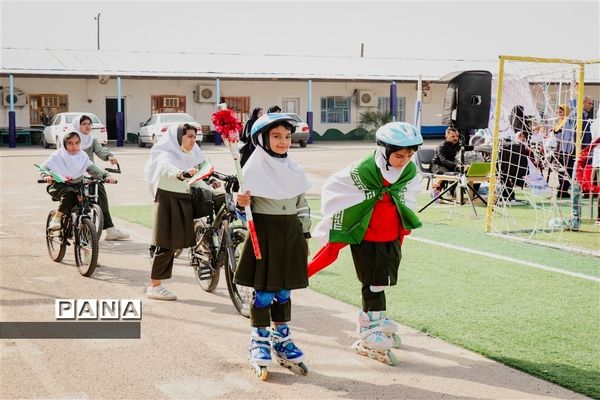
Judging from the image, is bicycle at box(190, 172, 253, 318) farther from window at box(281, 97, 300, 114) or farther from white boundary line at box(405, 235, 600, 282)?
window at box(281, 97, 300, 114)

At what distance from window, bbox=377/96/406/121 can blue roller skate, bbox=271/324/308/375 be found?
3631 cm

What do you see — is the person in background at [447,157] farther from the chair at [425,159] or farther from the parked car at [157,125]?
the parked car at [157,125]

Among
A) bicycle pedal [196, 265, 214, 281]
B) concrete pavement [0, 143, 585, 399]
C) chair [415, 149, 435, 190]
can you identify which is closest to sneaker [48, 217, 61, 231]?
concrete pavement [0, 143, 585, 399]

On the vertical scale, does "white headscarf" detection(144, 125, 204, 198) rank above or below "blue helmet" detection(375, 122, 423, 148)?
below

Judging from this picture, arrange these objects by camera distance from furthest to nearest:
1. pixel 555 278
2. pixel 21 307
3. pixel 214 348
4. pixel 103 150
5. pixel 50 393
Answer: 1. pixel 103 150
2. pixel 555 278
3. pixel 21 307
4. pixel 214 348
5. pixel 50 393

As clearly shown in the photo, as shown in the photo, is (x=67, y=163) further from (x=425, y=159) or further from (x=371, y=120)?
(x=371, y=120)

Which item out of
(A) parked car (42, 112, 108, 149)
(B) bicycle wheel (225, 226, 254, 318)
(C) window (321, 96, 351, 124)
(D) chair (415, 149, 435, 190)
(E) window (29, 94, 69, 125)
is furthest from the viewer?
(C) window (321, 96, 351, 124)

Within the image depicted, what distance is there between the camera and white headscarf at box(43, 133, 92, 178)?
908 centimetres

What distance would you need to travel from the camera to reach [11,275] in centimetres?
831

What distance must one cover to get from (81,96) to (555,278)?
3101cm

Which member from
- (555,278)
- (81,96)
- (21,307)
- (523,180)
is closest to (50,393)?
(21,307)

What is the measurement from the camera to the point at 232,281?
21.9ft

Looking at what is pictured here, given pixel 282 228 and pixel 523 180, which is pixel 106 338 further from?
pixel 523 180

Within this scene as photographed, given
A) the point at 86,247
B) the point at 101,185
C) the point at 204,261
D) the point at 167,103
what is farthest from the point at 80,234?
the point at 167,103
